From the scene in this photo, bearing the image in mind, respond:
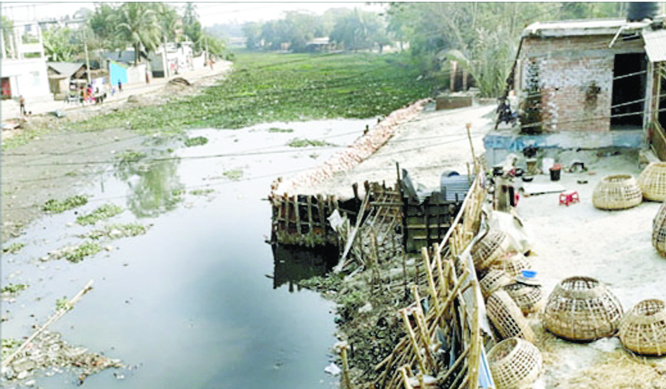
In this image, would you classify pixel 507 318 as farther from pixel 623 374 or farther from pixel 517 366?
pixel 623 374

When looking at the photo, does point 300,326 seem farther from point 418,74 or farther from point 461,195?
point 418,74

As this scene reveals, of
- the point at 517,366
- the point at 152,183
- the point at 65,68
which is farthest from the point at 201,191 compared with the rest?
the point at 65,68

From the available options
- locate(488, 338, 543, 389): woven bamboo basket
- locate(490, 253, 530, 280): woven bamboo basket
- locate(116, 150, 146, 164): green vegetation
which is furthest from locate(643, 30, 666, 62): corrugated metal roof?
locate(116, 150, 146, 164): green vegetation

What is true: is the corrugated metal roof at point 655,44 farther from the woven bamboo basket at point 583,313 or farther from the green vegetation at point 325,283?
the green vegetation at point 325,283

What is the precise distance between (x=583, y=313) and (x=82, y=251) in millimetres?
14098

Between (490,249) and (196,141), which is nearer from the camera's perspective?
(490,249)

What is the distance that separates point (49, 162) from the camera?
1182 inches

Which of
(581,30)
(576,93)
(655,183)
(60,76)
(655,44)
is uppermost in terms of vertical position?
(581,30)

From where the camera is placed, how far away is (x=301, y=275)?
16.7m

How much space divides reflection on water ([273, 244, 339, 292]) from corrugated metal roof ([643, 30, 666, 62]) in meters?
8.69

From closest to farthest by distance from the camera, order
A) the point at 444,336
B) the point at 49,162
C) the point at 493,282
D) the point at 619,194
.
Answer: the point at 444,336
the point at 493,282
the point at 619,194
the point at 49,162

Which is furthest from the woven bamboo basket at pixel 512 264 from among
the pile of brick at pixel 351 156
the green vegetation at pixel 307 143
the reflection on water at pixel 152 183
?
the green vegetation at pixel 307 143

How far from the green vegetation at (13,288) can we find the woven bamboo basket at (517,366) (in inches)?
483

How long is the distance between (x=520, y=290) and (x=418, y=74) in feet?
178
